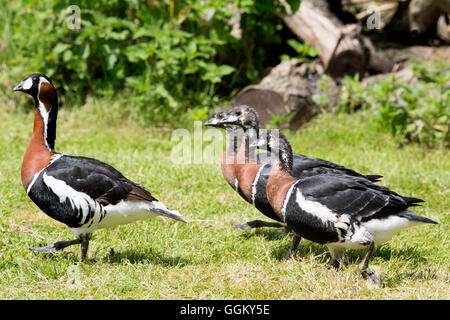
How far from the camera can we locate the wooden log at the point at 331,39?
8.63m

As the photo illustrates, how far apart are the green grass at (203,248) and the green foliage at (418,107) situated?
212mm

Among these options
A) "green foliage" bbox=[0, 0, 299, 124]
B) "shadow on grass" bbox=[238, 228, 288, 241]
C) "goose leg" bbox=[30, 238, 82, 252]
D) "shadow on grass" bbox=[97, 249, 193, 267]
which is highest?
"green foliage" bbox=[0, 0, 299, 124]

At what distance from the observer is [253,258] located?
437 centimetres

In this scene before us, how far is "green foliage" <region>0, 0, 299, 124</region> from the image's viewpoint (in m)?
7.92

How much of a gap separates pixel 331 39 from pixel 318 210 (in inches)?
214

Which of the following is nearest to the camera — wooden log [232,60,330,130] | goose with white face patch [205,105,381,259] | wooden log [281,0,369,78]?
goose with white face patch [205,105,381,259]

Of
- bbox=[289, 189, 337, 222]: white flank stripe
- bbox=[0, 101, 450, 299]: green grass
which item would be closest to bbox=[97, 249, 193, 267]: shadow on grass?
bbox=[0, 101, 450, 299]: green grass

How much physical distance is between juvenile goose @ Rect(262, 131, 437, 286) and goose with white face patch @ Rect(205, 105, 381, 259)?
0.46 meters

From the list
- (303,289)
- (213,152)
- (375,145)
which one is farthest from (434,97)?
(303,289)

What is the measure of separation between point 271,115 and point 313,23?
2009 mm

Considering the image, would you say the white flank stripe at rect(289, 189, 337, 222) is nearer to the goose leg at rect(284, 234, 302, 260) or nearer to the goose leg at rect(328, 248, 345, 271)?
the goose leg at rect(328, 248, 345, 271)

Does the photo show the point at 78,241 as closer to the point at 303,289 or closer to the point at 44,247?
the point at 44,247

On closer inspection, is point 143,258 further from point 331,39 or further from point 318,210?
point 331,39

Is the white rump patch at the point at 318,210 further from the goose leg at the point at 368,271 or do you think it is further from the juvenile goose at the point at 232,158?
the juvenile goose at the point at 232,158
